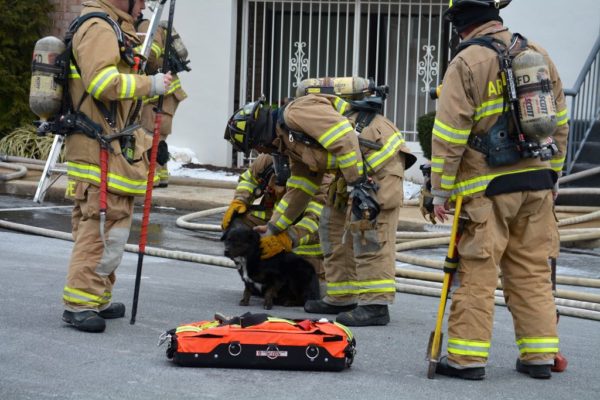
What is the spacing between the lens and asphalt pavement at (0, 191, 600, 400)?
504cm

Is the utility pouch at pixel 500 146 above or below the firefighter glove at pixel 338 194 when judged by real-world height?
above

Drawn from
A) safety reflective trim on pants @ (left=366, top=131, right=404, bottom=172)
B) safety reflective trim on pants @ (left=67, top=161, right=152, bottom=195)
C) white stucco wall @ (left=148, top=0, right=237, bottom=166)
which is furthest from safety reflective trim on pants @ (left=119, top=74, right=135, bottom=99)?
white stucco wall @ (left=148, top=0, right=237, bottom=166)

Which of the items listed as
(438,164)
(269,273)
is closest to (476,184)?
(438,164)

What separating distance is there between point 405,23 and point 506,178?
9.76 m

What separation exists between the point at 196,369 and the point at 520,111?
2.01 meters

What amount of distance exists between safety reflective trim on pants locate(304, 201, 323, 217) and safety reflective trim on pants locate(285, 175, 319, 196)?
1.13ft

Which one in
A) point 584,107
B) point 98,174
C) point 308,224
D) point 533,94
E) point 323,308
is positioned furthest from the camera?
point 584,107

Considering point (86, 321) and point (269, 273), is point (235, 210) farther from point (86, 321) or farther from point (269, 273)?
point (86, 321)

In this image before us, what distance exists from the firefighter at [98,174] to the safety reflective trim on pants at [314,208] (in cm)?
156

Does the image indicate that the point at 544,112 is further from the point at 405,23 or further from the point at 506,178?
the point at 405,23

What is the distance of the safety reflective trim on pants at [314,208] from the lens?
749 centimetres

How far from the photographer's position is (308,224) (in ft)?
24.4

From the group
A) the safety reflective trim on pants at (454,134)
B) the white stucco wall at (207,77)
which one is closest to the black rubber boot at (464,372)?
the safety reflective trim on pants at (454,134)

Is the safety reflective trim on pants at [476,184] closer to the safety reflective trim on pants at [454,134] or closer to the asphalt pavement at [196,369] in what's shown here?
the safety reflective trim on pants at [454,134]
